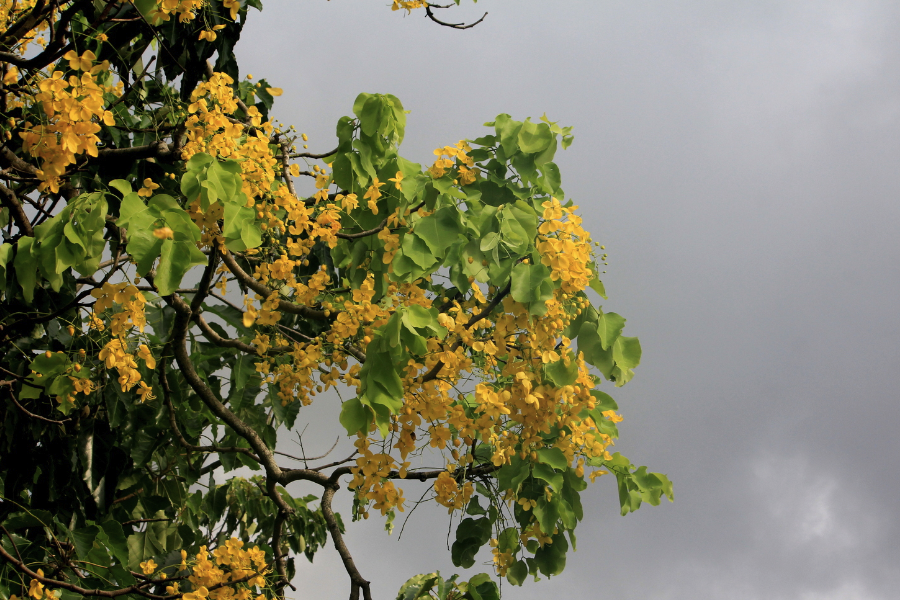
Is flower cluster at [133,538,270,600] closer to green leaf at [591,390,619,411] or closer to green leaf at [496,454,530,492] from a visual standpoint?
green leaf at [496,454,530,492]

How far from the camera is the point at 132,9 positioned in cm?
276

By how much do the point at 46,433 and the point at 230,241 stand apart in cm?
148

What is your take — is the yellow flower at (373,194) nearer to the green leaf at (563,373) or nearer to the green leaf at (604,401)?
the green leaf at (563,373)

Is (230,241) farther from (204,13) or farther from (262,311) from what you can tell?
(204,13)

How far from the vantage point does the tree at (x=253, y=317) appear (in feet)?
6.61

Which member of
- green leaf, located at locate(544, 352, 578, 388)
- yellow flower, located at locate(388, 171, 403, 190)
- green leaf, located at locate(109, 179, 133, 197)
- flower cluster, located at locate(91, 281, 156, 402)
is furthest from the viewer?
yellow flower, located at locate(388, 171, 403, 190)

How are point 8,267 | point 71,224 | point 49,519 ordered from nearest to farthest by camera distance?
point 71,224, point 8,267, point 49,519

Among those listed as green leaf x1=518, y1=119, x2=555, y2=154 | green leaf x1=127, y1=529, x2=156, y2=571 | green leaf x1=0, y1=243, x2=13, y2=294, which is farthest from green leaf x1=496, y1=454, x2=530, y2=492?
green leaf x1=127, y1=529, x2=156, y2=571

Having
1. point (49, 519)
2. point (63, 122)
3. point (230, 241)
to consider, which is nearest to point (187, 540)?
point (49, 519)

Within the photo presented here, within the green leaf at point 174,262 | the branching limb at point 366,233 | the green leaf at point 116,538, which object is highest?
the branching limb at point 366,233

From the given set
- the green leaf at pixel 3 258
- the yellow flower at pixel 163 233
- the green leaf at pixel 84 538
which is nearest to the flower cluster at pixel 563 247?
the yellow flower at pixel 163 233

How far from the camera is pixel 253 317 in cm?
256

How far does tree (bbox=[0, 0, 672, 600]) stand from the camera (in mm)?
2016

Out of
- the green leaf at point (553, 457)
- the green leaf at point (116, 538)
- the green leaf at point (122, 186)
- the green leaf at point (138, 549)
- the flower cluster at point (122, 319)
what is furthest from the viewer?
the green leaf at point (138, 549)
